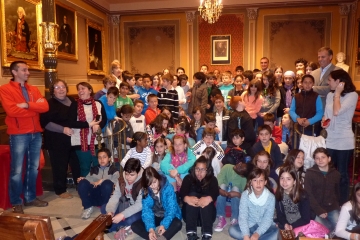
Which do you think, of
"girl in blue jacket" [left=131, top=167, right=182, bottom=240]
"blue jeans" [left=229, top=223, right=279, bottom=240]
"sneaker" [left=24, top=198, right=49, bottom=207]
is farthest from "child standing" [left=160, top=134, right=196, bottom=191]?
"sneaker" [left=24, top=198, right=49, bottom=207]

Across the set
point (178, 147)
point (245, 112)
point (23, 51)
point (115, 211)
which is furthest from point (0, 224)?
point (23, 51)

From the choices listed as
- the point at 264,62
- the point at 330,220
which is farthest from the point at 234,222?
the point at 264,62

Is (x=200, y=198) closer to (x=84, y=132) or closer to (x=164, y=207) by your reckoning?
(x=164, y=207)

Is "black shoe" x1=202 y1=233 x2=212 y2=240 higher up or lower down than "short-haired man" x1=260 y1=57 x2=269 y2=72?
lower down

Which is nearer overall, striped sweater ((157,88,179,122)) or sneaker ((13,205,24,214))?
sneaker ((13,205,24,214))

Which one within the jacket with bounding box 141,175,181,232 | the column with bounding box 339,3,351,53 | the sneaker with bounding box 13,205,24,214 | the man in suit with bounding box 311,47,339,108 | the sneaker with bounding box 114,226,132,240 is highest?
the column with bounding box 339,3,351,53

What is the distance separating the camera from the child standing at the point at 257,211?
2822 millimetres

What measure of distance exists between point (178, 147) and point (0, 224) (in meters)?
2.60

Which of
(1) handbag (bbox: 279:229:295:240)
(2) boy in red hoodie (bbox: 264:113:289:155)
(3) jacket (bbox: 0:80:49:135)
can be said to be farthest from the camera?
(2) boy in red hoodie (bbox: 264:113:289:155)

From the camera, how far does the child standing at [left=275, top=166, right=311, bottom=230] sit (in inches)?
111

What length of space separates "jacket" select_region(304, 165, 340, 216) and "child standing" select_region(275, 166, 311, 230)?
27cm

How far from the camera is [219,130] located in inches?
176

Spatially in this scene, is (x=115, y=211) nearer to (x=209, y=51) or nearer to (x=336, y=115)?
(x=336, y=115)

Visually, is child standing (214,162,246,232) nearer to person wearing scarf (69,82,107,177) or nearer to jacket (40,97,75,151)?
person wearing scarf (69,82,107,177)
